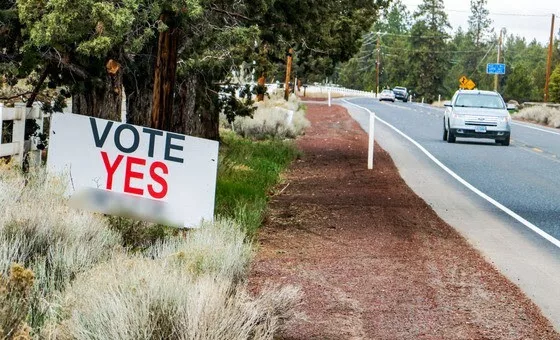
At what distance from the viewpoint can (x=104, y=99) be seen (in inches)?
539

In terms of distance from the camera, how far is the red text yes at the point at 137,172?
9.63 metres

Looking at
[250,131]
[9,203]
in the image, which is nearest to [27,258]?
[9,203]

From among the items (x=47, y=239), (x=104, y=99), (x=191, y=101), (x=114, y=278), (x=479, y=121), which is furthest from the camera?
(x=479, y=121)

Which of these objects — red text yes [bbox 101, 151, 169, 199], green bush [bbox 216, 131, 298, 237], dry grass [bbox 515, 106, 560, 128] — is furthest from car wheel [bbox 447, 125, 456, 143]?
red text yes [bbox 101, 151, 169, 199]

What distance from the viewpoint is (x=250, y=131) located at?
110ft

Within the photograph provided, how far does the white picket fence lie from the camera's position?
1195 centimetres

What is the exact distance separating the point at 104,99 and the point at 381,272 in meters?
5.14

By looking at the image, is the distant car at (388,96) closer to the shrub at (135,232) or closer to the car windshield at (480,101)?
the car windshield at (480,101)

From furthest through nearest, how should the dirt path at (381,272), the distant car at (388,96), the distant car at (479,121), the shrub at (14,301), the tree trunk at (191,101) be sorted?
the distant car at (388,96) → the distant car at (479,121) → the tree trunk at (191,101) → the dirt path at (381,272) → the shrub at (14,301)

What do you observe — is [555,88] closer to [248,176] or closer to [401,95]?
[401,95]

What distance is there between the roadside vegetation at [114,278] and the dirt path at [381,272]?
648mm

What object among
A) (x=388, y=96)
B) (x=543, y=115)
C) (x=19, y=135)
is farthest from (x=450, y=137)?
(x=388, y=96)

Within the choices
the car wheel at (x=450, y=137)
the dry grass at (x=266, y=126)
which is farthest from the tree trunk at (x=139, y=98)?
the car wheel at (x=450, y=137)

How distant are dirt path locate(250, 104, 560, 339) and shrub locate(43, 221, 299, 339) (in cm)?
80
